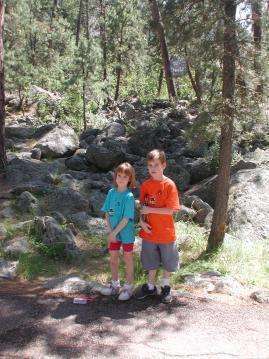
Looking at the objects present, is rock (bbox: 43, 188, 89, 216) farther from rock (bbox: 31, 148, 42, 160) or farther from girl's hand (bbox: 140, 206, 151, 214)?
girl's hand (bbox: 140, 206, 151, 214)

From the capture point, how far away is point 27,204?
9023 mm

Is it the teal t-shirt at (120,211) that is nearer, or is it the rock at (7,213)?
the teal t-shirt at (120,211)

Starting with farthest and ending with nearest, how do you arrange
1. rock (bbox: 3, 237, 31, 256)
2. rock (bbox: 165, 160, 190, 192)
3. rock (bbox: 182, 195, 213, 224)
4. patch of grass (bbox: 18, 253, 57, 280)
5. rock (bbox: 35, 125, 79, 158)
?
rock (bbox: 35, 125, 79, 158)
rock (bbox: 165, 160, 190, 192)
rock (bbox: 182, 195, 213, 224)
rock (bbox: 3, 237, 31, 256)
patch of grass (bbox: 18, 253, 57, 280)

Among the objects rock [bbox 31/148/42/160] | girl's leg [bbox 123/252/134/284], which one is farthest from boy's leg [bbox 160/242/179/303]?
rock [bbox 31/148/42/160]

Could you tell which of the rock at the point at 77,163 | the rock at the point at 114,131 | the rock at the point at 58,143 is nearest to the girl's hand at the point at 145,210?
the rock at the point at 77,163

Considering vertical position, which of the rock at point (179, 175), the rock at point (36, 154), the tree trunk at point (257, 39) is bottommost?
the rock at point (179, 175)

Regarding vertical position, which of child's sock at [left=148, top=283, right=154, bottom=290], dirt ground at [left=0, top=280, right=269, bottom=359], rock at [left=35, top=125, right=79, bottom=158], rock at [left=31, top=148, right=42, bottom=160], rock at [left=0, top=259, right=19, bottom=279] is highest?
rock at [left=35, top=125, right=79, bottom=158]

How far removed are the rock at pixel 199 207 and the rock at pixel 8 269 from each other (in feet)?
12.8

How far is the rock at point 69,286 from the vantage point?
217 inches

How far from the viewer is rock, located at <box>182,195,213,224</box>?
9242 millimetres

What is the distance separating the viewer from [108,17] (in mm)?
23203

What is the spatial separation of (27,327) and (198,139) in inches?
151

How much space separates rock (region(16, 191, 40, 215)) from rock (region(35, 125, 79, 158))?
454 cm

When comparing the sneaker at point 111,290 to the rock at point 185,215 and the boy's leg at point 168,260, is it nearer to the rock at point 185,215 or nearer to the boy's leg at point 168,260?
the boy's leg at point 168,260
